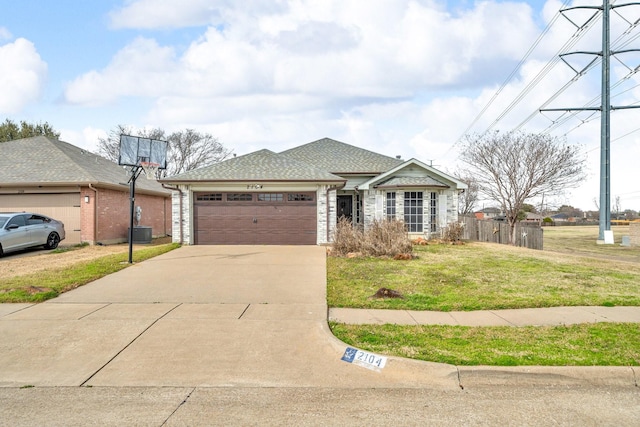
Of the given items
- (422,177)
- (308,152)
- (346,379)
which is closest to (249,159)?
(308,152)

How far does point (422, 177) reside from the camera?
21.1m

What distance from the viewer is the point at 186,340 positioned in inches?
238

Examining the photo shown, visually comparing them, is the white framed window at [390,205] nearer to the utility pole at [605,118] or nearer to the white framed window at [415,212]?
the white framed window at [415,212]

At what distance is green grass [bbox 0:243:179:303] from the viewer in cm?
834

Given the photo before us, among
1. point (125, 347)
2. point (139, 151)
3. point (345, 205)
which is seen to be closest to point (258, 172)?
point (139, 151)

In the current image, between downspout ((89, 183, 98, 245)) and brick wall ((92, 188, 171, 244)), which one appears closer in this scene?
downspout ((89, 183, 98, 245))

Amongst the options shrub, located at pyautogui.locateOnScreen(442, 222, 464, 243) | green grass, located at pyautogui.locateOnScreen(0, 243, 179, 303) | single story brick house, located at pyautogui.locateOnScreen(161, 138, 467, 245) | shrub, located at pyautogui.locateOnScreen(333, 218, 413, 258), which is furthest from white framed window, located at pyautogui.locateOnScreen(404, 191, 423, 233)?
green grass, located at pyautogui.locateOnScreen(0, 243, 179, 303)

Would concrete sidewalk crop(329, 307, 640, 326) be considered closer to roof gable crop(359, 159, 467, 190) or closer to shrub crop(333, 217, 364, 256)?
shrub crop(333, 217, 364, 256)

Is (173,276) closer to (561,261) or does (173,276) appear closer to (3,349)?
(3,349)

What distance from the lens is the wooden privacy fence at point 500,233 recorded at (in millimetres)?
20922

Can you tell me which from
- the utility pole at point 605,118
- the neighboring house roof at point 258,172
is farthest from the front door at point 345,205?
the utility pole at point 605,118

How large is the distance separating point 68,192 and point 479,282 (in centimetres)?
1694

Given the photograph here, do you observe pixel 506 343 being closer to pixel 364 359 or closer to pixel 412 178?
pixel 364 359

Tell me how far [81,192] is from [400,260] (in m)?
13.8
